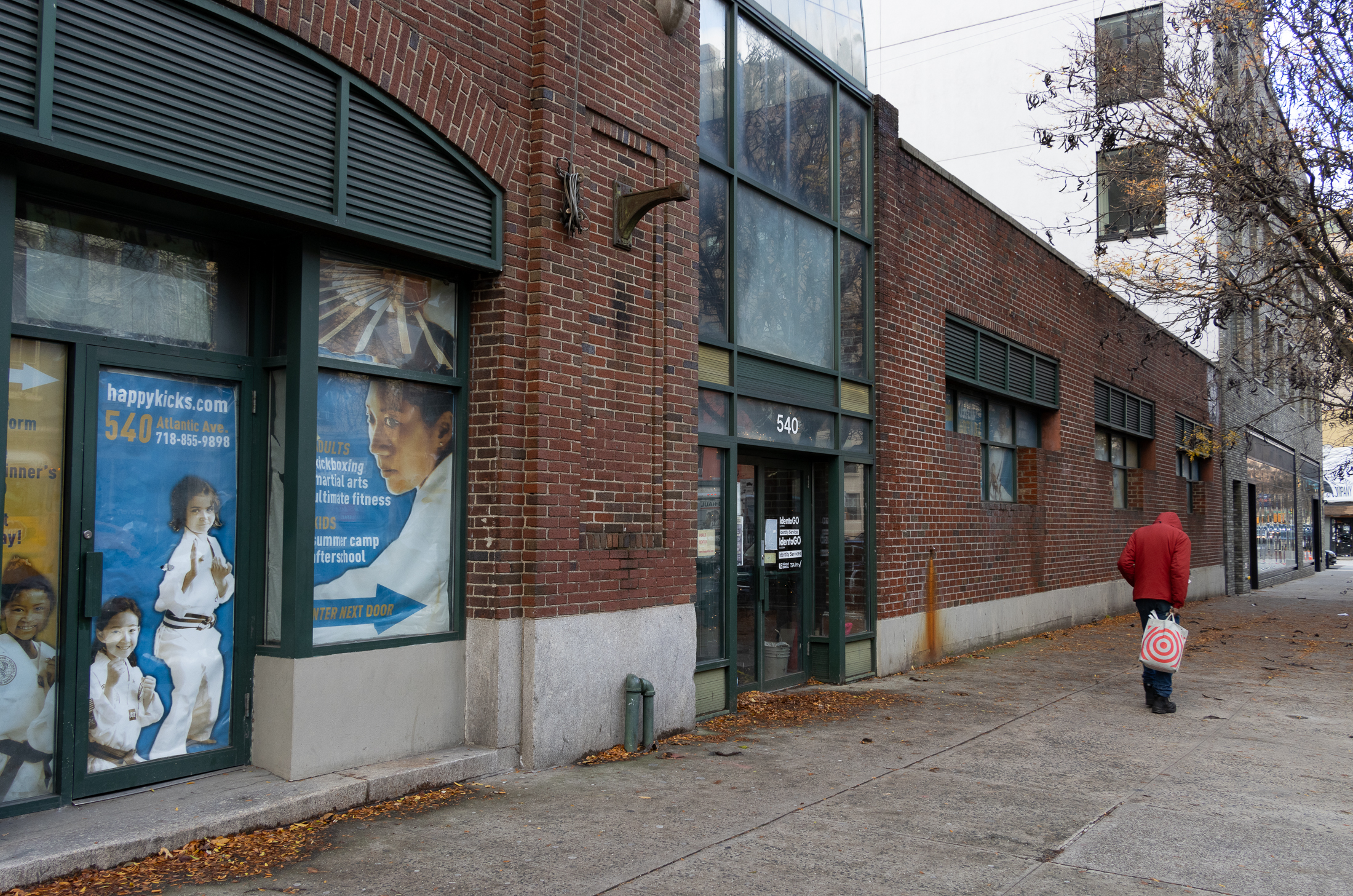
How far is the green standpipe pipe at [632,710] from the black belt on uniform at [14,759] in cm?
358

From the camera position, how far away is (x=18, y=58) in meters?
4.63

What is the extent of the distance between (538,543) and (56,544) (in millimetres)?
2750

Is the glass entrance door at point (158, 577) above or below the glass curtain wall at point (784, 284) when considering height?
below

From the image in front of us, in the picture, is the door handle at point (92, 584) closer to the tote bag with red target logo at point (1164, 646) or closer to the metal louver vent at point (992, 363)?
the tote bag with red target logo at point (1164, 646)

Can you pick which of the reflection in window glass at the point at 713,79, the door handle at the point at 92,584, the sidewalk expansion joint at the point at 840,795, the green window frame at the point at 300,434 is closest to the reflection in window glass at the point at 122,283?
the green window frame at the point at 300,434

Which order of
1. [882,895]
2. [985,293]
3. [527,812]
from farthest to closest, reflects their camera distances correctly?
[985,293], [527,812], [882,895]

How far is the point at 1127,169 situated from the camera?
14531mm

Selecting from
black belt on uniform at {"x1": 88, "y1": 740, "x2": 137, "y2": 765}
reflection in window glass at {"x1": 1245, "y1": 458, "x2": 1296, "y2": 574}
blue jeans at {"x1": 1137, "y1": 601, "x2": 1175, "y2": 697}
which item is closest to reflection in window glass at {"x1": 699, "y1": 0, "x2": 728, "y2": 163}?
blue jeans at {"x1": 1137, "y1": 601, "x2": 1175, "y2": 697}

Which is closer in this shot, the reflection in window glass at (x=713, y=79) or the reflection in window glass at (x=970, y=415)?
the reflection in window glass at (x=713, y=79)

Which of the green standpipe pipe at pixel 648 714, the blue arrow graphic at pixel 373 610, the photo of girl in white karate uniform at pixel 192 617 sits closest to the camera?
the photo of girl in white karate uniform at pixel 192 617

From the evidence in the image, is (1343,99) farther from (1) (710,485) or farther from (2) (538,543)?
(2) (538,543)

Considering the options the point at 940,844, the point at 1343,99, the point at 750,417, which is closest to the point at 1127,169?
the point at 1343,99

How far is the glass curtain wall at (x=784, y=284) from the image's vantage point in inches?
358

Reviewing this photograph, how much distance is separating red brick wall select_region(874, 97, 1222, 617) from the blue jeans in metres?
2.62
